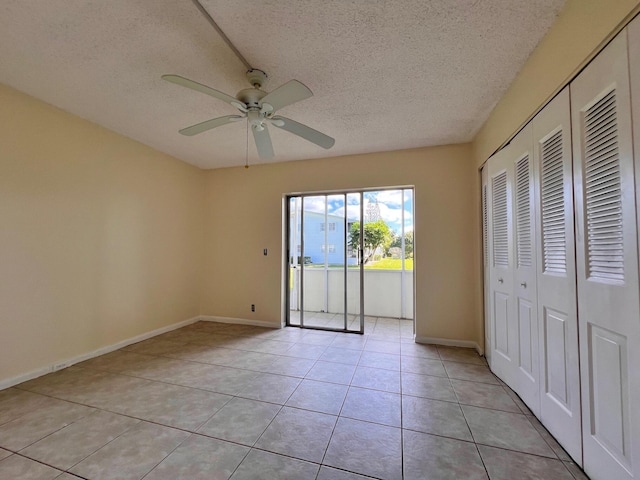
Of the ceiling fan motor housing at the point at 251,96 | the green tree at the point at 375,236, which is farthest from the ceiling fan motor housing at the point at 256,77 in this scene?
the green tree at the point at 375,236

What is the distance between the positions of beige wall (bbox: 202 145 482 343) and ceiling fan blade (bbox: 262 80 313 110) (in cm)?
217

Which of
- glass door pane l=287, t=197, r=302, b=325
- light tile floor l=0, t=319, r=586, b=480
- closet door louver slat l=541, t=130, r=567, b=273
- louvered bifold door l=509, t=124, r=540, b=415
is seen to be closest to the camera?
light tile floor l=0, t=319, r=586, b=480

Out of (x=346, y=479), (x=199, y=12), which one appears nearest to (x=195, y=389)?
(x=346, y=479)

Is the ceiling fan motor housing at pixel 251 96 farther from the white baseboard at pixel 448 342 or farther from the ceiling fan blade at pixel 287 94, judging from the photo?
the white baseboard at pixel 448 342

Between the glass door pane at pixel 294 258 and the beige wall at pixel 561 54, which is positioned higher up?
the beige wall at pixel 561 54

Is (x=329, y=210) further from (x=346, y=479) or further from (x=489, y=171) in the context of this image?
(x=346, y=479)

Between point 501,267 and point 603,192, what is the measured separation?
4.35ft

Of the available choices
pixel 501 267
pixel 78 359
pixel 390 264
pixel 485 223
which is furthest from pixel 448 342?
pixel 78 359

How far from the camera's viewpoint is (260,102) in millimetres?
1795

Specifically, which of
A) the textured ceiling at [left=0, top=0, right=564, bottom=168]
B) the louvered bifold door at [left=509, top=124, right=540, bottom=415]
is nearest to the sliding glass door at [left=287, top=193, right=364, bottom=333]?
the textured ceiling at [left=0, top=0, right=564, bottom=168]

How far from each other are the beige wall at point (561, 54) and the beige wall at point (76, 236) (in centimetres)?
408

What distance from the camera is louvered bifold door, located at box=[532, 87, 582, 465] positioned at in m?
1.47

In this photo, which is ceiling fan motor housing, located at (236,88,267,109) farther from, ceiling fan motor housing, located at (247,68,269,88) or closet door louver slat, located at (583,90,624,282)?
closet door louver slat, located at (583,90,624,282)

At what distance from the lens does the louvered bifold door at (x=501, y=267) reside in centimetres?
223
